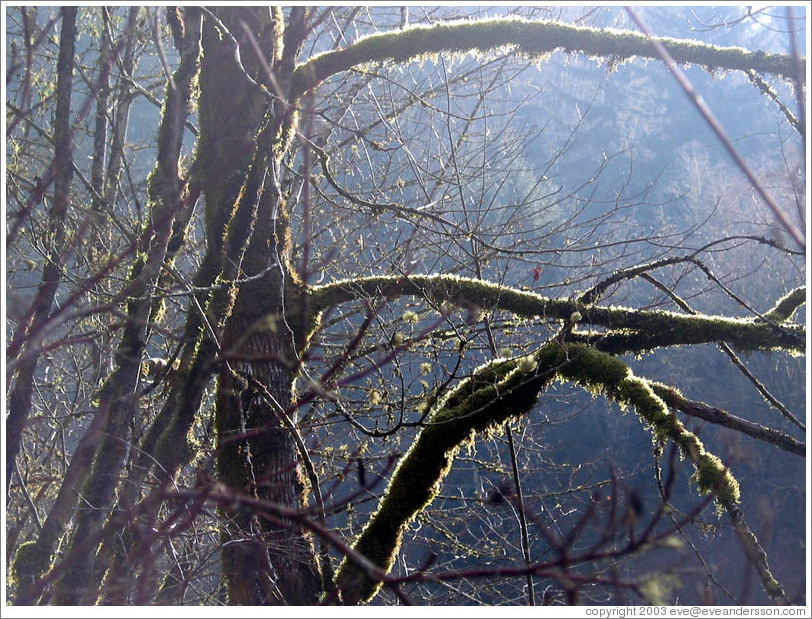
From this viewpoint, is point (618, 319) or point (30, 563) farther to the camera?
point (30, 563)

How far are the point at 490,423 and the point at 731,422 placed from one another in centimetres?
98

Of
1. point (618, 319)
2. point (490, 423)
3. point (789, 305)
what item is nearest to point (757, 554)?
point (490, 423)

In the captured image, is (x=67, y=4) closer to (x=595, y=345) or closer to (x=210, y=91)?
(x=210, y=91)

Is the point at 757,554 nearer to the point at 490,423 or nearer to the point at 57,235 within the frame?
the point at 490,423

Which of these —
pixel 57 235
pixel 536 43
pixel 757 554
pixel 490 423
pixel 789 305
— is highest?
pixel 536 43

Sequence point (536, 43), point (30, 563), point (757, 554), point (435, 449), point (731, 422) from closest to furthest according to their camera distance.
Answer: point (757, 554) < point (731, 422) < point (435, 449) < point (536, 43) < point (30, 563)

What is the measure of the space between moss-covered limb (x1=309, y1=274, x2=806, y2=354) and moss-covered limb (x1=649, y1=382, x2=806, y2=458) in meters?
0.27

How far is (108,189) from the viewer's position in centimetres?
634

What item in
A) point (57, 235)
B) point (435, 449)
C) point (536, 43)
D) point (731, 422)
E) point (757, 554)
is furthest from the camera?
point (536, 43)

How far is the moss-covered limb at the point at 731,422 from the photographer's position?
2.59 meters

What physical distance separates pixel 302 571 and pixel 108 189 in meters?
4.62

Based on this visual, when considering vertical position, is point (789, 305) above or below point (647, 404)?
above

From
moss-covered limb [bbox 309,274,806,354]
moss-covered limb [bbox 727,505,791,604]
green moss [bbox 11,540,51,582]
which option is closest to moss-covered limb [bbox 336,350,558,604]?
moss-covered limb [bbox 309,274,806,354]

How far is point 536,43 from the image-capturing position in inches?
145
